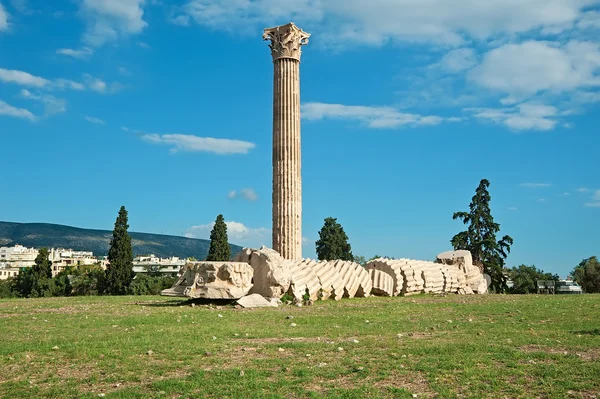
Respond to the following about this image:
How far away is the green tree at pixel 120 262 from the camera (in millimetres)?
35531

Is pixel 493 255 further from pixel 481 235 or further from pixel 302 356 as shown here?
pixel 302 356

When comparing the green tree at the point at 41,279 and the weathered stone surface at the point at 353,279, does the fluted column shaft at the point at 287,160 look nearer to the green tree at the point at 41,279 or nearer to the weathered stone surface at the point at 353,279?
the weathered stone surface at the point at 353,279

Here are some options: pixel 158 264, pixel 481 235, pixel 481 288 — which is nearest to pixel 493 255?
pixel 481 235

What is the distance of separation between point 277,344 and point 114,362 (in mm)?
2547

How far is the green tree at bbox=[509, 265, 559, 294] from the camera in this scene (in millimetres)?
41594

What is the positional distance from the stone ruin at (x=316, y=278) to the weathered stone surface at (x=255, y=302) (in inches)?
13.7

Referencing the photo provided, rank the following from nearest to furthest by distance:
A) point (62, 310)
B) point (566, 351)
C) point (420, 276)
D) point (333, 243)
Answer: point (566, 351), point (62, 310), point (420, 276), point (333, 243)

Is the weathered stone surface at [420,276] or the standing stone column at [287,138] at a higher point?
the standing stone column at [287,138]

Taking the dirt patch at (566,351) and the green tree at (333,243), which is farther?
the green tree at (333,243)

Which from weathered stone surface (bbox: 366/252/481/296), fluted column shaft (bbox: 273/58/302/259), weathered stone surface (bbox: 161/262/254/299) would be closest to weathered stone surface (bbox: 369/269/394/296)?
weathered stone surface (bbox: 366/252/481/296)

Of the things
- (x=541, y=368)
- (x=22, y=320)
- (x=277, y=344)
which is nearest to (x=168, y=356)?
(x=277, y=344)

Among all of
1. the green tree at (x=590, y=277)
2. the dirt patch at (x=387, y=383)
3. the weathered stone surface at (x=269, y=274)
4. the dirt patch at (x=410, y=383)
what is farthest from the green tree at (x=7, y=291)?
the green tree at (x=590, y=277)

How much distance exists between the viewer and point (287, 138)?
2738 centimetres

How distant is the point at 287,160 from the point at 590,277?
26.9 meters
